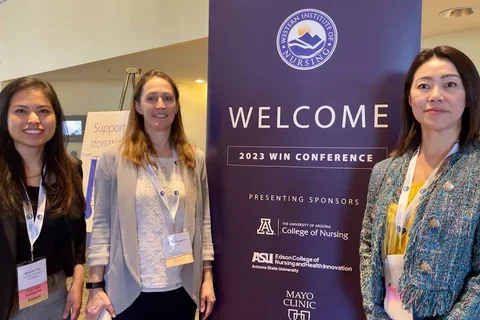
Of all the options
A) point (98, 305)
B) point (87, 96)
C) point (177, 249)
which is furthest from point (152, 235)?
point (87, 96)

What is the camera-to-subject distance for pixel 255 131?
1.79 m

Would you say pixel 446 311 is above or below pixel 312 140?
below

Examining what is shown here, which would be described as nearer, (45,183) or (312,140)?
(45,183)

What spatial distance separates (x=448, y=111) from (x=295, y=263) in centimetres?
88

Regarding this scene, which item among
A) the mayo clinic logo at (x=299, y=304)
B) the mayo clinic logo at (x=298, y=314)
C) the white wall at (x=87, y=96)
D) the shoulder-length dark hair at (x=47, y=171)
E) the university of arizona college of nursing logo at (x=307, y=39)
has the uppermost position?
the white wall at (x=87, y=96)

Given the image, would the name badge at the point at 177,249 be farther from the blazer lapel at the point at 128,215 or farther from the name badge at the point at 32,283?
the name badge at the point at 32,283

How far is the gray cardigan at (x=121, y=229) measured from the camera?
156 centimetres

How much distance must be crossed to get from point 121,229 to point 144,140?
0.37m

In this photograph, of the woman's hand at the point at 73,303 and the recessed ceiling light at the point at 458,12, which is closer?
the woman's hand at the point at 73,303

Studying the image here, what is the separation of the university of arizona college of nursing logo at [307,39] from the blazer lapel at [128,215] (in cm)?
81

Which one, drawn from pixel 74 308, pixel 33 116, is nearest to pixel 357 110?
pixel 33 116

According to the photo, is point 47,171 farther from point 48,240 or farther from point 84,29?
A: point 84,29

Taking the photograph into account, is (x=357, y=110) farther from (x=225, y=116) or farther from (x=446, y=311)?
(x=446, y=311)

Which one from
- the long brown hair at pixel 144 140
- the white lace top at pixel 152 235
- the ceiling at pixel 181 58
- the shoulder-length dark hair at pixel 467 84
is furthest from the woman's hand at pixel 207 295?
the ceiling at pixel 181 58
